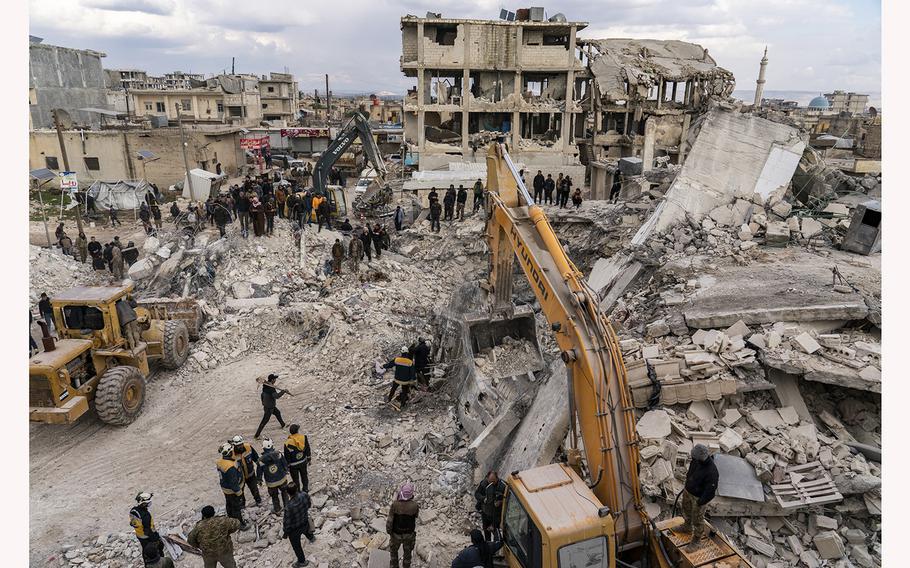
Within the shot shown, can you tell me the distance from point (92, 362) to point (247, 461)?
405 centimetres

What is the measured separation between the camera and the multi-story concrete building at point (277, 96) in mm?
50703

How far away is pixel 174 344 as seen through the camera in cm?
1123

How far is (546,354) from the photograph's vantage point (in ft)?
35.2

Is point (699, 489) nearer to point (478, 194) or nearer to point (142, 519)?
point (142, 519)

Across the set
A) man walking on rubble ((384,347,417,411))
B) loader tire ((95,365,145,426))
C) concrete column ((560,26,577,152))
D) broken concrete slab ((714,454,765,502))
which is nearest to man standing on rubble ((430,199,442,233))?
man walking on rubble ((384,347,417,411))

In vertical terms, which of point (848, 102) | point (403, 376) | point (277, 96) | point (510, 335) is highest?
point (848, 102)

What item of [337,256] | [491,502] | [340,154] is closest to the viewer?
[491,502]

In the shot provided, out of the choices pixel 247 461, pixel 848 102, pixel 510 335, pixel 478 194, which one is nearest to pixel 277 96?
pixel 478 194

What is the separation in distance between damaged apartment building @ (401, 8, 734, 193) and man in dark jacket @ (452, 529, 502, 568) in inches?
723

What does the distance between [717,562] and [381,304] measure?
10.2 m

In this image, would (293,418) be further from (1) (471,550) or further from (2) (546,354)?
(1) (471,550)

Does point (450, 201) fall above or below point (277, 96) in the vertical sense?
below

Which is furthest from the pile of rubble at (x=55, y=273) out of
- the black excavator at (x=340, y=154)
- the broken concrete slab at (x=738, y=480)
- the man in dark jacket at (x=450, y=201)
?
the broken concrete slab at (x=738, y=480)

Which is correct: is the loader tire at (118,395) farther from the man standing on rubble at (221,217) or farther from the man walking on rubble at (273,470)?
the man standing on rubble at (221,217)
